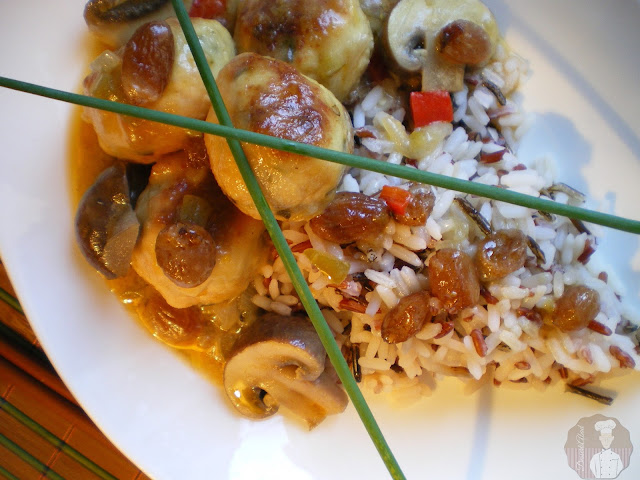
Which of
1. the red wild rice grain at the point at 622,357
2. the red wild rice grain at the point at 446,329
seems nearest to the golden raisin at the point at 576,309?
the red wild rice grain at the point at 622,357

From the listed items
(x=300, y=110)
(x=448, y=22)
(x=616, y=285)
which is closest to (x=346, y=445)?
(x=616, y=285)

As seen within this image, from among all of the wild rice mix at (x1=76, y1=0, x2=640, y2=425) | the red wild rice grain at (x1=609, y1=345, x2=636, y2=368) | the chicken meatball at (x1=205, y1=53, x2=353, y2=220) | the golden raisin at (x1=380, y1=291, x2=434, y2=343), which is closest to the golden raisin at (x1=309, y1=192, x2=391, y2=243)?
the wild rice mix at (x1=76, y1=0, x2=640, y2=425)

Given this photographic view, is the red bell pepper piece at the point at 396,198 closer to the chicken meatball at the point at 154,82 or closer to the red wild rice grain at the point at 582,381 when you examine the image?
the chicken meatball at the point at 154,82

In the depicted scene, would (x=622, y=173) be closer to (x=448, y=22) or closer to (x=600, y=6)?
(x=600, y=6)

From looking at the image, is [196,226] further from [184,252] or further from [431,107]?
[431,107]

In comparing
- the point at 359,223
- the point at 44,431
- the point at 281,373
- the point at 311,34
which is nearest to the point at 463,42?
the point at 311,34

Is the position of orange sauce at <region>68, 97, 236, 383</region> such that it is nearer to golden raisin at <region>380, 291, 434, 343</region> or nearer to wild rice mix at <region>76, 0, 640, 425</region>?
wild rice mix at <region>76, 0, 640, 425</region>
